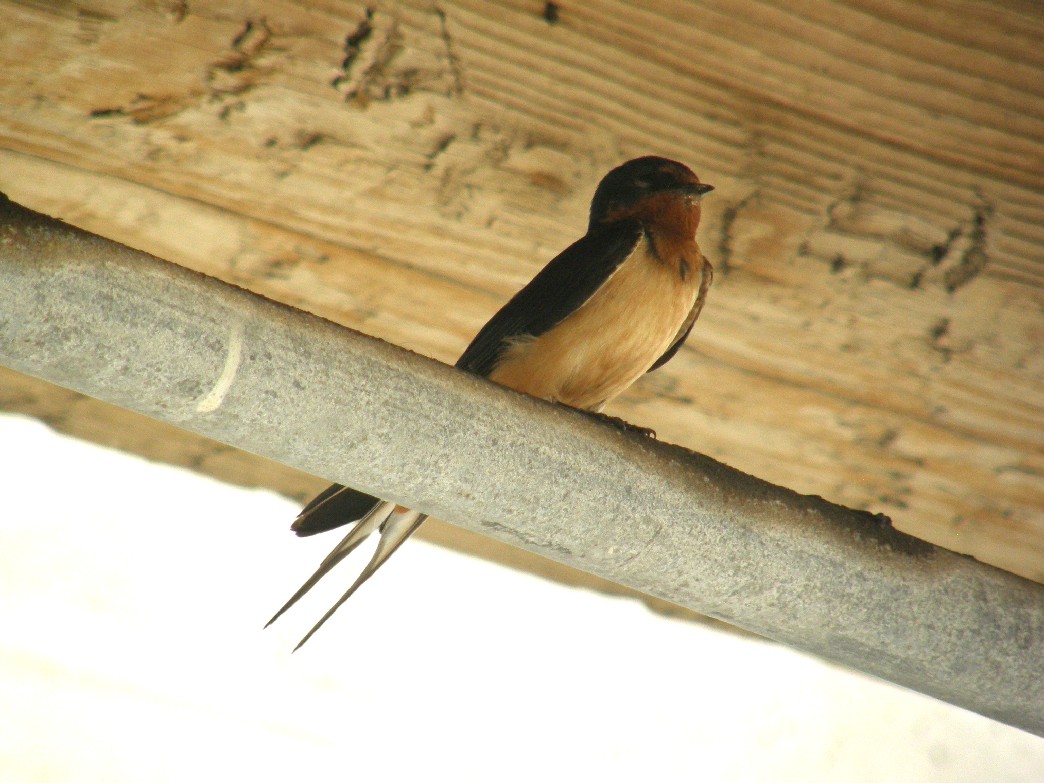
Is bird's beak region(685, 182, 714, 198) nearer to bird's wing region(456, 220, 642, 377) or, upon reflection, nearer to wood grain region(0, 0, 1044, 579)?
wood grain region(0, 0, 1044, 579)

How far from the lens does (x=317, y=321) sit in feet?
3.24

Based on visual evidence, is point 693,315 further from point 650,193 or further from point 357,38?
point 357,38

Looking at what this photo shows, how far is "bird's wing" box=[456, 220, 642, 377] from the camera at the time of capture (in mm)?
1481

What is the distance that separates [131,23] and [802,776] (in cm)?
155

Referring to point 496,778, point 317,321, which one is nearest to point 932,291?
point 317,321

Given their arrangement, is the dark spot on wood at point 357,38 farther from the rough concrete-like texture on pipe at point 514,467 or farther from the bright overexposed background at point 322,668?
the bright overexposed background at point 322,668

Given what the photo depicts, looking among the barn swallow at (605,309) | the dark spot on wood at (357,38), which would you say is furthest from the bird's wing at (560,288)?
the dark spot on wood at (357,38)

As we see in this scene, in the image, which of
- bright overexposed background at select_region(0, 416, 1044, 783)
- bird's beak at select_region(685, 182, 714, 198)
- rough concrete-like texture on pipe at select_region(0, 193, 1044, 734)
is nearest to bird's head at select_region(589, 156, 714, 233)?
bird's beak at select_region(685, 182, 714, 198)

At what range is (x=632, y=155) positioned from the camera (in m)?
1.41

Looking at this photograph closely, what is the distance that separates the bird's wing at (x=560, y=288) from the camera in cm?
148

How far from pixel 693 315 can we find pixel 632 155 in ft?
0.83

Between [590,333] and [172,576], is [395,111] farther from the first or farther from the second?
[172,576]

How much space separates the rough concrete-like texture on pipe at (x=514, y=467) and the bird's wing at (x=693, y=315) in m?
0.48

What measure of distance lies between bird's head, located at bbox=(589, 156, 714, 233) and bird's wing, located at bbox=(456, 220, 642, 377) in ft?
0.09
